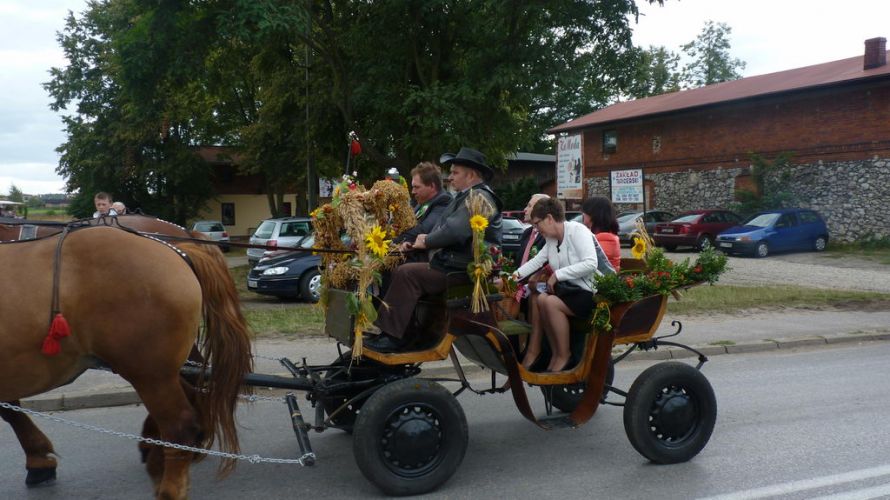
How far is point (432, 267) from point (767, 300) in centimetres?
996

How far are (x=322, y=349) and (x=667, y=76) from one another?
5136 cm

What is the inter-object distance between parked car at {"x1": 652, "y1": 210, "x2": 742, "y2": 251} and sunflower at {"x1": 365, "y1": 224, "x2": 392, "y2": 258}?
22.7 m

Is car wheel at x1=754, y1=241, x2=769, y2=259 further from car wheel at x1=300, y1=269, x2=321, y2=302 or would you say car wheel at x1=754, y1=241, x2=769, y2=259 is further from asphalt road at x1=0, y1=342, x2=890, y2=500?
asphalt road at x1=0, y1=342, x2=890, y2=500

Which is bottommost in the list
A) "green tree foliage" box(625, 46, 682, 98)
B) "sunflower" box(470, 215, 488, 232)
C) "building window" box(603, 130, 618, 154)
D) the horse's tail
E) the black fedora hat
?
Answer: the horse's tail

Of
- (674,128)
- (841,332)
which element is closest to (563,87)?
(841,332)

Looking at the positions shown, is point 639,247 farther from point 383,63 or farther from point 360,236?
point 383,63

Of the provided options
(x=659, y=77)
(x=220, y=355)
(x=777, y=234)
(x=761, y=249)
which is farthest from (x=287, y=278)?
(x=659, y=77)

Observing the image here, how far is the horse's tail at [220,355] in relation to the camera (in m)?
4.32

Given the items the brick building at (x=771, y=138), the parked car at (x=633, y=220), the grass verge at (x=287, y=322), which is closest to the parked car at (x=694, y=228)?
the parked car at (x=633, y=220)

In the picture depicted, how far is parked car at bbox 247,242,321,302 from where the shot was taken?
1338 cm

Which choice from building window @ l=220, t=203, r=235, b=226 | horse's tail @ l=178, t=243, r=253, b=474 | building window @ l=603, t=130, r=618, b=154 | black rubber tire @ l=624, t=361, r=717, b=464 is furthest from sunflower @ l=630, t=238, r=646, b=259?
building window @ l=220, t=203, r=235, b=226

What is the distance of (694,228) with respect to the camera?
25.7 m

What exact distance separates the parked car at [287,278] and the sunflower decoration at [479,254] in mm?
8866

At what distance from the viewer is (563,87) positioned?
17.5 metres
